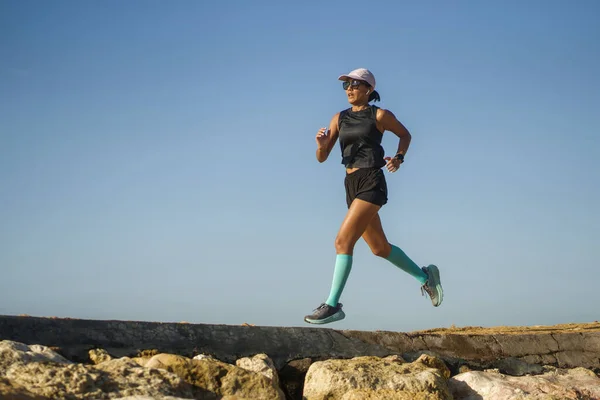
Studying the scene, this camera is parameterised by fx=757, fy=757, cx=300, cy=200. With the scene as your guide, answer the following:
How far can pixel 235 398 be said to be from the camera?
3764 mm

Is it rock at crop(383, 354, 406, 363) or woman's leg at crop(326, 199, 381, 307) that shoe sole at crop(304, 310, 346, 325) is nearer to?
woman's leg at crop(326, 199, 381, 307)

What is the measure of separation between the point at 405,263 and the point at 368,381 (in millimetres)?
2673

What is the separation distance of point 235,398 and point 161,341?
97 cm

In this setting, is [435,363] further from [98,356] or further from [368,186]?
[98,356]

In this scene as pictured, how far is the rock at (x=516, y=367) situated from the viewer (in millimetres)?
5940

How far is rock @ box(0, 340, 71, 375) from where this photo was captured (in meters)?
3.60

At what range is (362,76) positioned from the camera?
6652mm

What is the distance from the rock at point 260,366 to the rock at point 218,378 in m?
0.45

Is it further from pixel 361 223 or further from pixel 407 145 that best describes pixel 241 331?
pixel 407 145

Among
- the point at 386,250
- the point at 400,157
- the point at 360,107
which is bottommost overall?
the point at 386,250

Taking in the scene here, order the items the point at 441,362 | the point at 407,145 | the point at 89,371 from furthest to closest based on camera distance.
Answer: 1. the point at 407,145
2. the point at 441,362
3. the point at 89,371

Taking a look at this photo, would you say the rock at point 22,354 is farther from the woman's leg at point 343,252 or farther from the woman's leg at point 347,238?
the woman's leg at point 347,238

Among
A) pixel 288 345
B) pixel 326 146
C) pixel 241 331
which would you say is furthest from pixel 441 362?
pixel 326 146

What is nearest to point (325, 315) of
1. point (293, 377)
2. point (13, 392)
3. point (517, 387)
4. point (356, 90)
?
point (293, 377)
